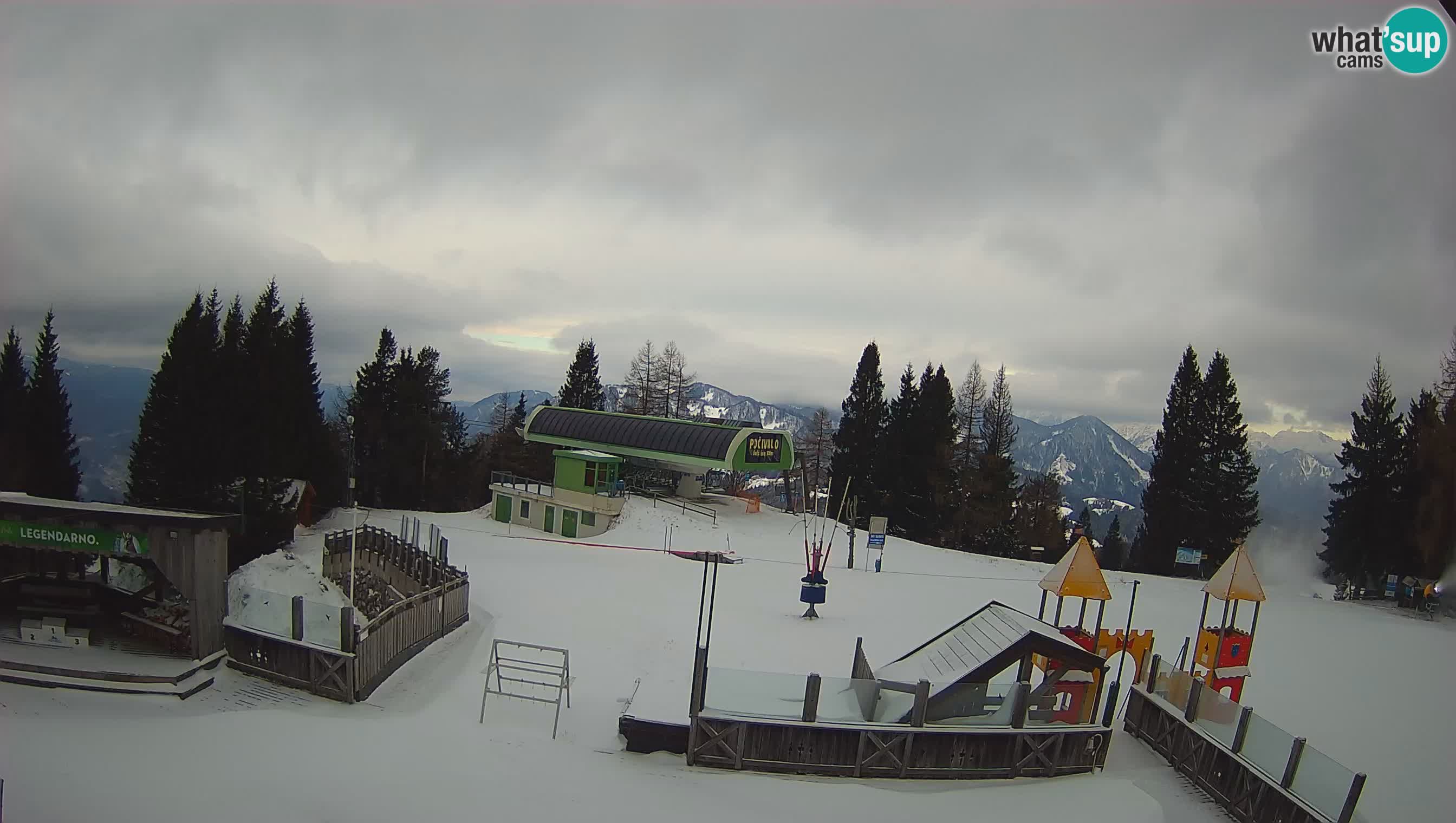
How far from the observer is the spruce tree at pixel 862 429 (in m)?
43.0

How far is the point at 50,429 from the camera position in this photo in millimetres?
26844

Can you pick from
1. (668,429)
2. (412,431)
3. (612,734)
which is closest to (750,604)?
Answer: (612,734)

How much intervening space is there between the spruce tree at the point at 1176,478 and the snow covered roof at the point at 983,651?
2973cm

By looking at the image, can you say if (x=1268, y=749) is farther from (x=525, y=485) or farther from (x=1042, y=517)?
(x=1042, y=517)

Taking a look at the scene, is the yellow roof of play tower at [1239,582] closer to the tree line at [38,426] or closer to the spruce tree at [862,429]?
the spruce tree at [862,429]

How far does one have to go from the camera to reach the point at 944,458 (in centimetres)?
4094

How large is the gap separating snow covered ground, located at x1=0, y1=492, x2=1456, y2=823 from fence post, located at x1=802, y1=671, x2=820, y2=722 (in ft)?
2.42

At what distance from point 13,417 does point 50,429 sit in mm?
1428

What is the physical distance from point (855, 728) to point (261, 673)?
8.86 meters

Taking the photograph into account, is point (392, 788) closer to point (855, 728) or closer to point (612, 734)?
point (612, 734)

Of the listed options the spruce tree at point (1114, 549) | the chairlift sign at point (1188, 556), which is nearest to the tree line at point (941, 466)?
the chairlift sign at point (1188, 556)

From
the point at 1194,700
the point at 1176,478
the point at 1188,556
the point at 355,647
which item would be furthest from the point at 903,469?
the point at 355,647

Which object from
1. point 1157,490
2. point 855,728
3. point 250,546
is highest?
point 1157,490

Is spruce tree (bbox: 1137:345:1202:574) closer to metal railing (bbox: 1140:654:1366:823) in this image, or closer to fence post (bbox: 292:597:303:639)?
metal railing (bbox: 1140:654:1366:823)
